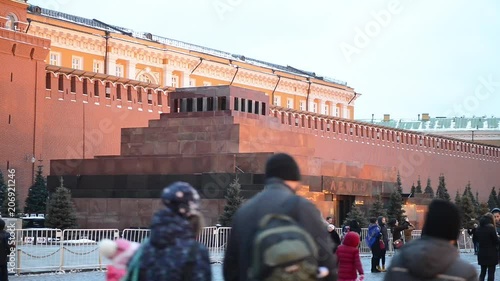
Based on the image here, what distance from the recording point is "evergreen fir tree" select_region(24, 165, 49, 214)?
2527 centimetres

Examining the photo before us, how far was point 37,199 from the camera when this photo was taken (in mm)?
25359

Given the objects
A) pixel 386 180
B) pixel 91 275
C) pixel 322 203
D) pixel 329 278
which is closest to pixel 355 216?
pixel 322 203

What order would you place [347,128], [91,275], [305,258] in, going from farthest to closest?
[347,128] → [91,275] → [305,258]

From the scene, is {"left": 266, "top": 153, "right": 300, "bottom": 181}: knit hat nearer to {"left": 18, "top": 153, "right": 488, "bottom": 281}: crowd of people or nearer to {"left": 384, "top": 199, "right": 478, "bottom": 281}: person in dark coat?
{"left": 18, "top": 153, "right": 488, "bottom": 281}: crowd of people

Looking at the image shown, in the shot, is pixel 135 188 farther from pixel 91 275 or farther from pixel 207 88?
pixel 91 275

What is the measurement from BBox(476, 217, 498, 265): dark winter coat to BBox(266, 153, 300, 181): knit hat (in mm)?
5991

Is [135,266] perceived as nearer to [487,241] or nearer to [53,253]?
[487,241]

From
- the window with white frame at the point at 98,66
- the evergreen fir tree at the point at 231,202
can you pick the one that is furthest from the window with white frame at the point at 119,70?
the evergreen fir tree at the point at 231,202

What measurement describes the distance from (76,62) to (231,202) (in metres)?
18.2

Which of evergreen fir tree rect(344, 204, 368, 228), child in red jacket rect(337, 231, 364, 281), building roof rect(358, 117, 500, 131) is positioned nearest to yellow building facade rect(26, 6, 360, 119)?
evergreen fir tree rect(344, 204, 368, 228)

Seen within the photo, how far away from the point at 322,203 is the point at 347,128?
19.8 m

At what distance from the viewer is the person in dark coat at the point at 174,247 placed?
11.7 ft

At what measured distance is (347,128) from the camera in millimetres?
40750

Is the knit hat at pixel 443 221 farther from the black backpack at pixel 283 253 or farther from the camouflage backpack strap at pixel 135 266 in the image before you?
the camouflage backpack strap at pixel 135 266
